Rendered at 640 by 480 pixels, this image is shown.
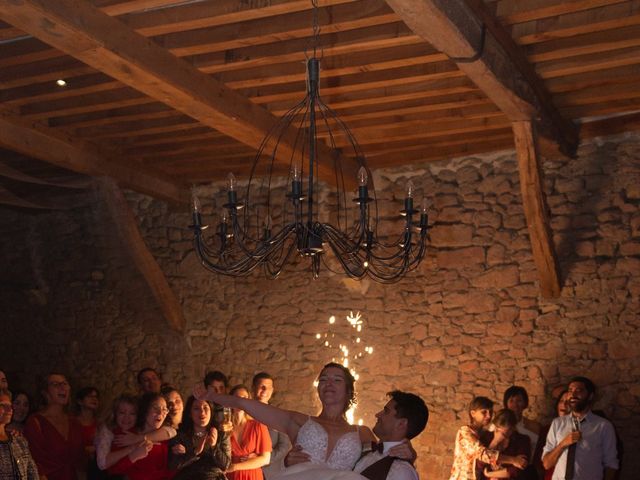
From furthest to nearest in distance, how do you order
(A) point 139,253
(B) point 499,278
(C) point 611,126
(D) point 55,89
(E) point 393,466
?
1. (A) point 139,253
2. (B) point 499,278
3. (C) point 611,126
4. (D) point 55,89
5. (E) point 393,466

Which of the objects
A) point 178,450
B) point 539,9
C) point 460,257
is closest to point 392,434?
point 178,450

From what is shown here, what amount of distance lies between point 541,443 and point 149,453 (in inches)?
102

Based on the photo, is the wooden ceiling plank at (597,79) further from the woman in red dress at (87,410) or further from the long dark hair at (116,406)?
the woman in red dress at (87,410)

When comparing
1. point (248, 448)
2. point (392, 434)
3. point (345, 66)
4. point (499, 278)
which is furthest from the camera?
point (499, 278)

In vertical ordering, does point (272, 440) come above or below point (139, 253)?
below

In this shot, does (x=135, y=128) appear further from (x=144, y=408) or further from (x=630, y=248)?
(x=630, y=248)

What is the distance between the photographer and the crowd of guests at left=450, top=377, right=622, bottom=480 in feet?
18.6

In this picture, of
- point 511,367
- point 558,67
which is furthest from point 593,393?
point 558,67

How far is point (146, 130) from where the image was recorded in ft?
20.7

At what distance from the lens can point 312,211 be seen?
5688 millimetres

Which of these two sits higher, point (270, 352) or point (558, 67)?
point (558, 67)

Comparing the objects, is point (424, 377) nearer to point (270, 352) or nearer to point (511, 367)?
point (511, 367)

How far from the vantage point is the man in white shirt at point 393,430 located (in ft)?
11.4

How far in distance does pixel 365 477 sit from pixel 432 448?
3459 mm
